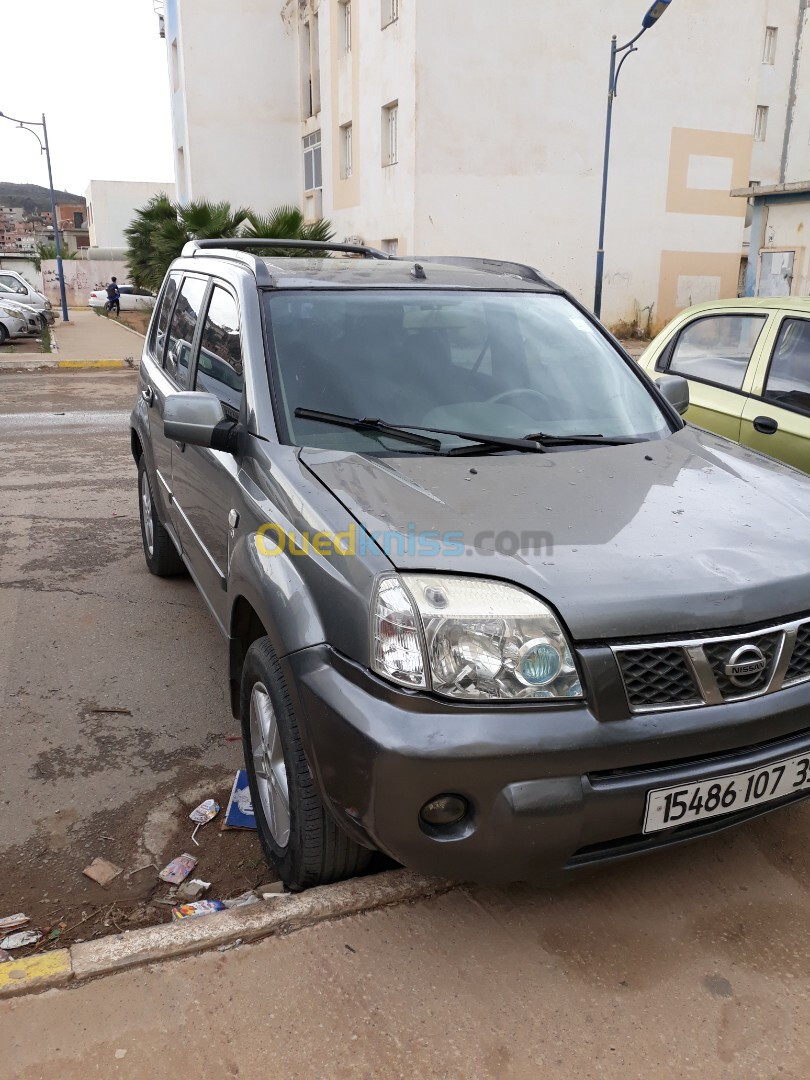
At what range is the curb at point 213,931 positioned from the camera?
90.9 inches

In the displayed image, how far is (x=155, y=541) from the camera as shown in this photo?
17.7 ft

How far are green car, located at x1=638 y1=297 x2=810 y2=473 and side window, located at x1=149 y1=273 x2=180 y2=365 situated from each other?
313 centimetres

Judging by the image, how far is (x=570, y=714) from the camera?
2109 mm

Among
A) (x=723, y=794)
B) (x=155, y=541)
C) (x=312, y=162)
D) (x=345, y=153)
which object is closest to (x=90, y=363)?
(x=345, y=153)

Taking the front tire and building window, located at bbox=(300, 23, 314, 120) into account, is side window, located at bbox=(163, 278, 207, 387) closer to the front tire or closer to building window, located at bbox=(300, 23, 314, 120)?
the front tire

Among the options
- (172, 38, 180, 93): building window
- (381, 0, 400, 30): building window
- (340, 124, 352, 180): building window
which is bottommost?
(340, 124, 352, 180): building window

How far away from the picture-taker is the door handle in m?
5.02

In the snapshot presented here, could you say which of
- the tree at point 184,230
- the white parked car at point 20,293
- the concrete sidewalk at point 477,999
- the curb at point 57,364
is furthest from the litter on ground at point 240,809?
the white parked car at point 20,293

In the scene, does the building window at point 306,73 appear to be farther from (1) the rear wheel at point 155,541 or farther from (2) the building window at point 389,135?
(1) the rear wheel at point 155,541

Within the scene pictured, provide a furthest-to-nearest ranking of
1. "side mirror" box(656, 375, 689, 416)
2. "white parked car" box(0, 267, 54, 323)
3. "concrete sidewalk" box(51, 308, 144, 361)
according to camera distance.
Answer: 1. "white parked car" box(0, 267, 54, 323)
2. "concrete sidewalk" box(51, 308, 144, 361)
3. "side mirror" box(656, 375, 689, 416)

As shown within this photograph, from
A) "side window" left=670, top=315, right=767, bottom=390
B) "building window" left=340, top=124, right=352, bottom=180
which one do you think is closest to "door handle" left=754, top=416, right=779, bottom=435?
"side window" left=670, top=315, right=767, bottom=390

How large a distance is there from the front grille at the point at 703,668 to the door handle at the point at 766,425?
3.04m

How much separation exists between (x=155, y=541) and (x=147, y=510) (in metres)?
0.24

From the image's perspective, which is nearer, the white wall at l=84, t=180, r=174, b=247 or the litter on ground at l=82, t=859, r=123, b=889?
the litter on ground at l=82, t=859, r=123, b=889
